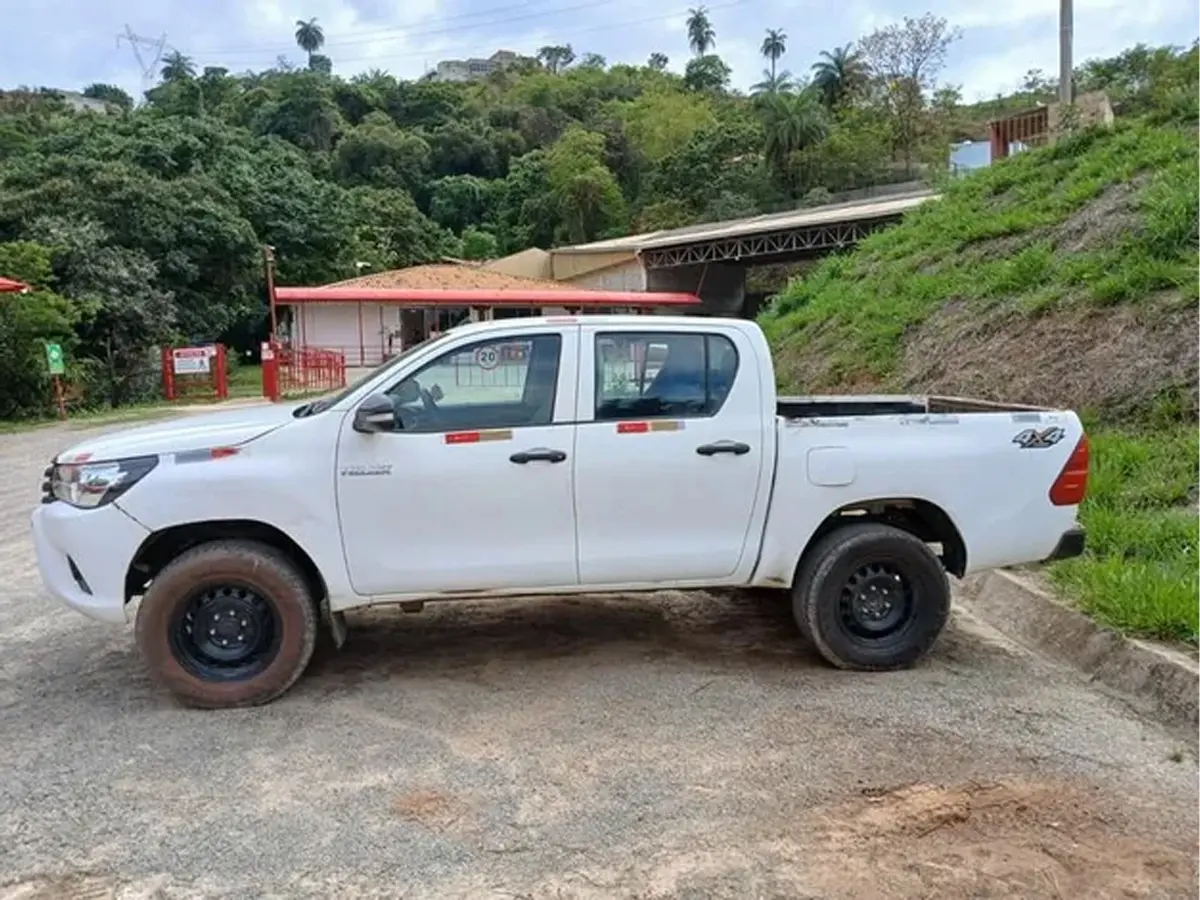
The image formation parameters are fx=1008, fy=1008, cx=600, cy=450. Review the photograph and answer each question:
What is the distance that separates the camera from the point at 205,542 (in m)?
4.75

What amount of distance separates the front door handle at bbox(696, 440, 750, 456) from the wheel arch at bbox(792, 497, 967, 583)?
1.85ft

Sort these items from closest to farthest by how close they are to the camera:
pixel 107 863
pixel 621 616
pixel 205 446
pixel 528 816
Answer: pixel 107 863, pixel 528 816, pixel 205 446, pixel 621 616

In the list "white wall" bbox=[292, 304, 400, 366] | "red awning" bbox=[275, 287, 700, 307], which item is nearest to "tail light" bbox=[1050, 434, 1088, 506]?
"red awning" bbox=[275, 287, 700, 307]

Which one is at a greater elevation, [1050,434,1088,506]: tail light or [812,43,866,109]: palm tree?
[812,43,866,109]: palm tree

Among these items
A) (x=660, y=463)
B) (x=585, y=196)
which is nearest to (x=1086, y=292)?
(x=660, y=463)

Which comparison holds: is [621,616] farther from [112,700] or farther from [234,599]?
[112,700]

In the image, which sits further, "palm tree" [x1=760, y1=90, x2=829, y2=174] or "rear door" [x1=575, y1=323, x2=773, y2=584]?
"palm tree" [x1=760, y1=90, x2=829, y2=174]

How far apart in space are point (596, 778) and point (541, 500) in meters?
1.41

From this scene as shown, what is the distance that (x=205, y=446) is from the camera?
464 centimetres

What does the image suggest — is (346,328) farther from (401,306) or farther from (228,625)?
(228,625)

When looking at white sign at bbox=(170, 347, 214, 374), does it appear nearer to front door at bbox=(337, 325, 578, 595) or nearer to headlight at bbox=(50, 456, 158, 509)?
headlight at bbox=(50, 456, 158, 509)

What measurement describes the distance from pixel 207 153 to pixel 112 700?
3971 centimetres

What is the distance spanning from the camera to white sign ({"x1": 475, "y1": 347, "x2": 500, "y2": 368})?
16.3 ft

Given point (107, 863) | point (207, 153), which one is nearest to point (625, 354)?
point (107, 863)
